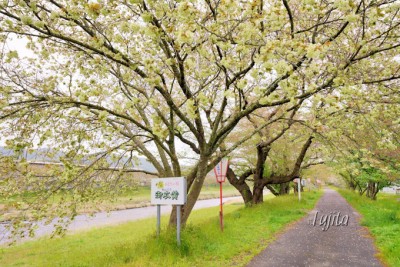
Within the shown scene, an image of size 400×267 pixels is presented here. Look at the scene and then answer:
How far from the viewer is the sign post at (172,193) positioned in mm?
8266

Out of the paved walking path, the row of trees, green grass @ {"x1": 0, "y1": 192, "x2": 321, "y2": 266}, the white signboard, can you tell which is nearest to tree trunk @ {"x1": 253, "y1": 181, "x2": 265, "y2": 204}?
A: green grass @ {"x1": 0, "y1": 192, "x2": 321, "y2": 266}

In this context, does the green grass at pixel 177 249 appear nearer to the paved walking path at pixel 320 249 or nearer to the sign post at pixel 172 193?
the paved walking path at pixel 320 249

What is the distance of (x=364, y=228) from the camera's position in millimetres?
12516

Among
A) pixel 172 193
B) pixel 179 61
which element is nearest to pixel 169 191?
pixel 172 193

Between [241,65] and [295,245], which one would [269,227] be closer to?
[295,245]

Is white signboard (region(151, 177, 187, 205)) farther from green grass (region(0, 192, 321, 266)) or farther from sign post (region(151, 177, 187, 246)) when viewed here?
green grass (region(0, 192, 321, 266))

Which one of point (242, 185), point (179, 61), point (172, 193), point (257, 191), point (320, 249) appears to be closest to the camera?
point (179, 61)

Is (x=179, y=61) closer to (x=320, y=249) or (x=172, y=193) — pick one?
(x=172, y=193)

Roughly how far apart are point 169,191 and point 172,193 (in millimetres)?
134

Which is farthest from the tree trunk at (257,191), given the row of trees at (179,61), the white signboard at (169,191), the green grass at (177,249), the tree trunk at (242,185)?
the white signboard at (169,191)

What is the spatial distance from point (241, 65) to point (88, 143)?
5716mm

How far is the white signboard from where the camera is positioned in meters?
8.30

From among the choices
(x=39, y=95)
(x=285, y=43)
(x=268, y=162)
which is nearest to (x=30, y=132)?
(x=39, y=95)

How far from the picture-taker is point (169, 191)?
28.1 feet
